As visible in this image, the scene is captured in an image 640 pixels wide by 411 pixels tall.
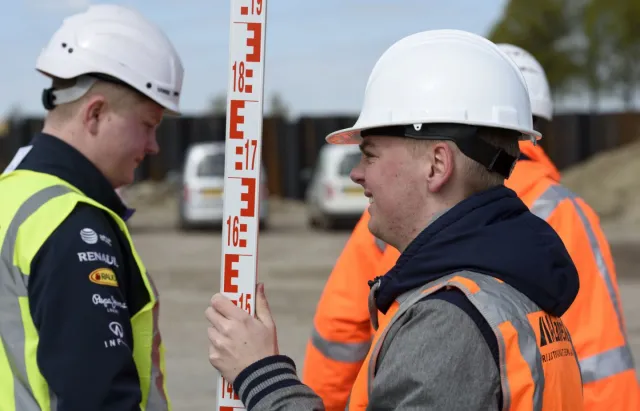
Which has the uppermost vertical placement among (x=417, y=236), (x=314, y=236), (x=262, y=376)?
(x=417, y=236)

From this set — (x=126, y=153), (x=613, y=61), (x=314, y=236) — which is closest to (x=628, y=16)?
(x=613, y=61)

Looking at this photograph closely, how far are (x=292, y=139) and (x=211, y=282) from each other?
17433 millimetres

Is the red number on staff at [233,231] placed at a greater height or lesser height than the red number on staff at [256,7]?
lesser

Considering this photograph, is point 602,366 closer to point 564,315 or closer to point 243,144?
point 564,315

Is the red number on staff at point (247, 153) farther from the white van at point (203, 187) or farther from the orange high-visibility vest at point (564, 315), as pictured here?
the white van at point (203, 187)

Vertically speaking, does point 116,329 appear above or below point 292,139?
above

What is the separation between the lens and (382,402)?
198 cm

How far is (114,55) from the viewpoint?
3002mm

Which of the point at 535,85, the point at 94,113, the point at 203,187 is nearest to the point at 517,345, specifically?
the point at 94,113

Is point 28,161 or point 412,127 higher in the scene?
point 412,127

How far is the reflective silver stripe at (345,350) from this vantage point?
3.58 meters

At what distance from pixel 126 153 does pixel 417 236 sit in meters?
1.15

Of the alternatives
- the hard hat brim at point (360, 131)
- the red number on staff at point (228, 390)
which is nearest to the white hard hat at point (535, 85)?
the hard hat brim at point (360, 131)

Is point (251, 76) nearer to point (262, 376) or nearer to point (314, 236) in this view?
point (262, 376)
